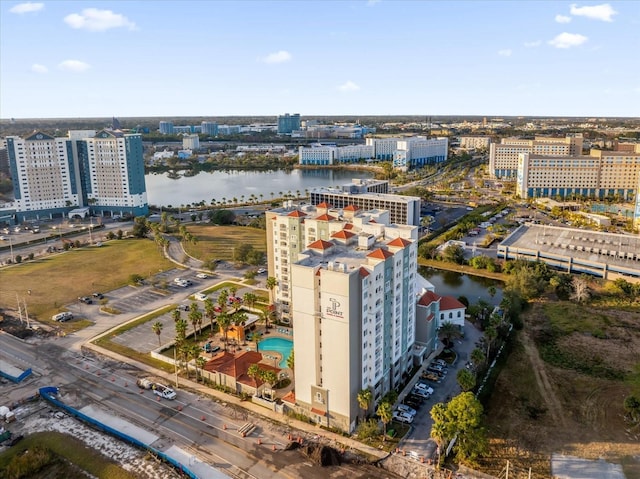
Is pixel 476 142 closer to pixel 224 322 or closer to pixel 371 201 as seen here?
pixel 371 201

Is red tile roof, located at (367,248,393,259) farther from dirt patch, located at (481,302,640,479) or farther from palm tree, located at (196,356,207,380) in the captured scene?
palm tree, located at (196,356,207,380)

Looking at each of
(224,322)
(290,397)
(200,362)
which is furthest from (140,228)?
(290,397)

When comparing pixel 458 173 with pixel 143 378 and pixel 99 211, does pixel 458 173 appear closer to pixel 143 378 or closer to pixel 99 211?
pixel 99 211

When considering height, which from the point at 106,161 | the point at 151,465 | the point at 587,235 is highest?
the point at 106,161

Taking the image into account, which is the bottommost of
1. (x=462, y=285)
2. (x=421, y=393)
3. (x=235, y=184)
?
(x=421, y=393)

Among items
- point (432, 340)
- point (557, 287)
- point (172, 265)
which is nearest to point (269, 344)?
point (432, 340)

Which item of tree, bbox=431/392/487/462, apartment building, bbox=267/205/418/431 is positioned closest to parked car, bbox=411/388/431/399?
apartment building, bbox=267/205/418/431
